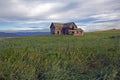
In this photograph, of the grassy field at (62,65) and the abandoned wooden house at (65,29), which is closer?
the grassy field at (62,65)

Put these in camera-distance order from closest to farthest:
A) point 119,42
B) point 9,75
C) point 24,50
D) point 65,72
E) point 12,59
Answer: point 9,75
point 65,72
point 12,59
point 24,50
point 119,42

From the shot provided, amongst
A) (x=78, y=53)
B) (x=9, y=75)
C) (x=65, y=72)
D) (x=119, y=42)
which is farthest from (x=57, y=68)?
(x=119, y=42)

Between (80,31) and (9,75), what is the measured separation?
7715 cm

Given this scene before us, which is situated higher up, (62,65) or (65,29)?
(62,65)

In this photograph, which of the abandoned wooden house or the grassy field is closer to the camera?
the grassy field

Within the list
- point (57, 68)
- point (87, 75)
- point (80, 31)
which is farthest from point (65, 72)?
point (80, 31)

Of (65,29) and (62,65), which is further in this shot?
(65,29)

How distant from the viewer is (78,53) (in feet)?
26.9

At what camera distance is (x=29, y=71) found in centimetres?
639

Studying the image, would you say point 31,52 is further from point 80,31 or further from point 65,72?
point 80,31

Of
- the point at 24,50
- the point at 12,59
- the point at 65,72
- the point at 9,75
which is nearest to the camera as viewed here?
the point at 9,75

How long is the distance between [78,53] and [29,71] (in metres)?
2.43

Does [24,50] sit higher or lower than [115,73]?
higher

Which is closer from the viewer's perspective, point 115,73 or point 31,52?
point 115,73
